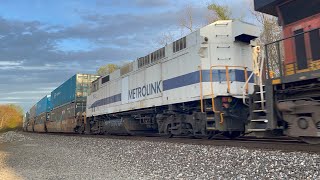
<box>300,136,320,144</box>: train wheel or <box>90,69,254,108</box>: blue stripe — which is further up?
<box>90,69,254,108</box>: blue stripe

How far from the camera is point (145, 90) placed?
1384 cm

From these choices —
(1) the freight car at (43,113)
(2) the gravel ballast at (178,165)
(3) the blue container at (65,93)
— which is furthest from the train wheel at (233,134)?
(1) the freight car at (43,113)

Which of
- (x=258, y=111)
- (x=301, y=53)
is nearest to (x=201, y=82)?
(x=258, y=111)

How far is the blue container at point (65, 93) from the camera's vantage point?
917 inches

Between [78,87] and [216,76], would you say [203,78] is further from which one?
[78,87]

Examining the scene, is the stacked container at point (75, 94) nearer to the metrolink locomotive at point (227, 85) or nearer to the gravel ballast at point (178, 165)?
the metrolink locomotive at point (227, 85)

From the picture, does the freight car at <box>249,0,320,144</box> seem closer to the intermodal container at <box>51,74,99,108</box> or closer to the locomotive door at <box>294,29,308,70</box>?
the locomotive door at <box>294,29,308,70</box>

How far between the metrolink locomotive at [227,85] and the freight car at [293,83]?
20 mm

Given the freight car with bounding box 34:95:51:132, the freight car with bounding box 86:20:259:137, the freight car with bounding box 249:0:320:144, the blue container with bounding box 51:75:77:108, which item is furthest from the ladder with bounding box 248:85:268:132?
the freight car with bounding box 34:95:51:132

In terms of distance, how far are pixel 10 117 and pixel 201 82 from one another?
89.4 meters

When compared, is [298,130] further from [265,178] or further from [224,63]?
[224,63]

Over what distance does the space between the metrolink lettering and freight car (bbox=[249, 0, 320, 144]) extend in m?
5.45

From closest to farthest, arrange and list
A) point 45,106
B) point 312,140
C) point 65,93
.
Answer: point 312,140
point 65,93
point 45,106

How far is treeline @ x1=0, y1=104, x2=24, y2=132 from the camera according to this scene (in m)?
82.6
